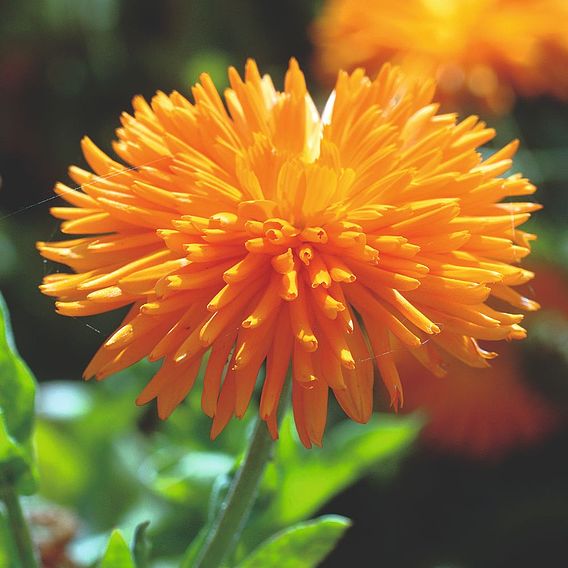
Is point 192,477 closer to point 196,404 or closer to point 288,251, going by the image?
point 196,404

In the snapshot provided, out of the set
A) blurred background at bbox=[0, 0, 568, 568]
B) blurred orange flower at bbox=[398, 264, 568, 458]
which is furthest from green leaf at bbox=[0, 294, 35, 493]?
blurred orange flower at bbox=[398, 264, 568, 458]

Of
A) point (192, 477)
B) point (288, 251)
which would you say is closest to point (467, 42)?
point (192, 477)

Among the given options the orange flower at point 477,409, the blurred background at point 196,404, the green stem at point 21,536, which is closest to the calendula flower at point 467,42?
the blurred background at point 196,404

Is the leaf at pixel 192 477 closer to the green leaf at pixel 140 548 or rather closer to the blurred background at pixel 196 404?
the blurred background at pixel 196 404

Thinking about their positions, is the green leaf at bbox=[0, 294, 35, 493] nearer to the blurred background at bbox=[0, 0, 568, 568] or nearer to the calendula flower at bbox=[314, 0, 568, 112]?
the blurred background at bbox=[0, 0, 568, 568]

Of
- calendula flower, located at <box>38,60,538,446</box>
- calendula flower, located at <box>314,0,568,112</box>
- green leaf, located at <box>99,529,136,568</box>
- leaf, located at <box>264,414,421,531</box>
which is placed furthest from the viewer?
calendula flower, located at <box>314,0,568,112</box>

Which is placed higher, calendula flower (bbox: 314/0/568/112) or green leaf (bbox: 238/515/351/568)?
calendula flower (bbox: 314/0/568/112)

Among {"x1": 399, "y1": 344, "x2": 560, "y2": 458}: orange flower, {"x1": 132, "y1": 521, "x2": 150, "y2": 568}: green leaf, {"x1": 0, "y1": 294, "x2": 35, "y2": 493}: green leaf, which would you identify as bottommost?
Result: {"x1": 399, "y1": 344, "x2": 560, "y2": 458}: orange flower
